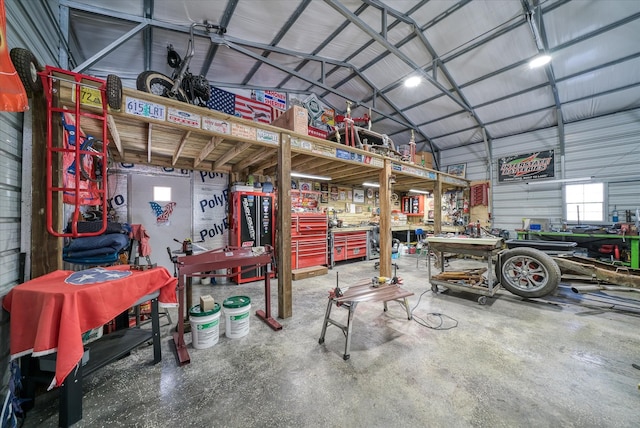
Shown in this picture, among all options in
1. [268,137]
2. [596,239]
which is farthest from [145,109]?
[596,239]

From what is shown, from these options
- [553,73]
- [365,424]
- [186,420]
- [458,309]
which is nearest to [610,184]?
[553,73]

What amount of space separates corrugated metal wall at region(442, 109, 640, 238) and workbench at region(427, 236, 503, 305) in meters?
5.48

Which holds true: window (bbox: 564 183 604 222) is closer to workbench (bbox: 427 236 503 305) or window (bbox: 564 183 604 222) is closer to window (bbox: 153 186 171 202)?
workbench (bbox: 427 236 503 305)

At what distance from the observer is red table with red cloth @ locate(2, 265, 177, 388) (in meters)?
1.31

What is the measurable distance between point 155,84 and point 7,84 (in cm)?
189

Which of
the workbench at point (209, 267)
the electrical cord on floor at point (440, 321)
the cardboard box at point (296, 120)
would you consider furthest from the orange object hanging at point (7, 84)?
the electrical cord on floor at point (440, 321)

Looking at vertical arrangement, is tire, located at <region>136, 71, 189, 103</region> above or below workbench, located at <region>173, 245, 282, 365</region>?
above

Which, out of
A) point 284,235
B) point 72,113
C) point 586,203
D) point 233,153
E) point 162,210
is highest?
point 233,153

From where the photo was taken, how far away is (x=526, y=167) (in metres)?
7.61

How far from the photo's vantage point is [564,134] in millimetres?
7004

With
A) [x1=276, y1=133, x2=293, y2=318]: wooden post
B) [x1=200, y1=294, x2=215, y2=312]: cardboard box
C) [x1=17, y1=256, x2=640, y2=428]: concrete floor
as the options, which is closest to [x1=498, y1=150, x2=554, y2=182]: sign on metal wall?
[x1=17, y1=256, x2=640, y2=428]: concrete floor

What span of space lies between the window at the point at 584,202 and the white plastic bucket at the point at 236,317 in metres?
9.40

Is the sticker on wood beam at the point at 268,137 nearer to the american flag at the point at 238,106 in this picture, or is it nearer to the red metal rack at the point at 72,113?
the red metal rack at the point at 72,113

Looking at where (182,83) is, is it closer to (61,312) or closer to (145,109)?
(145,109)
